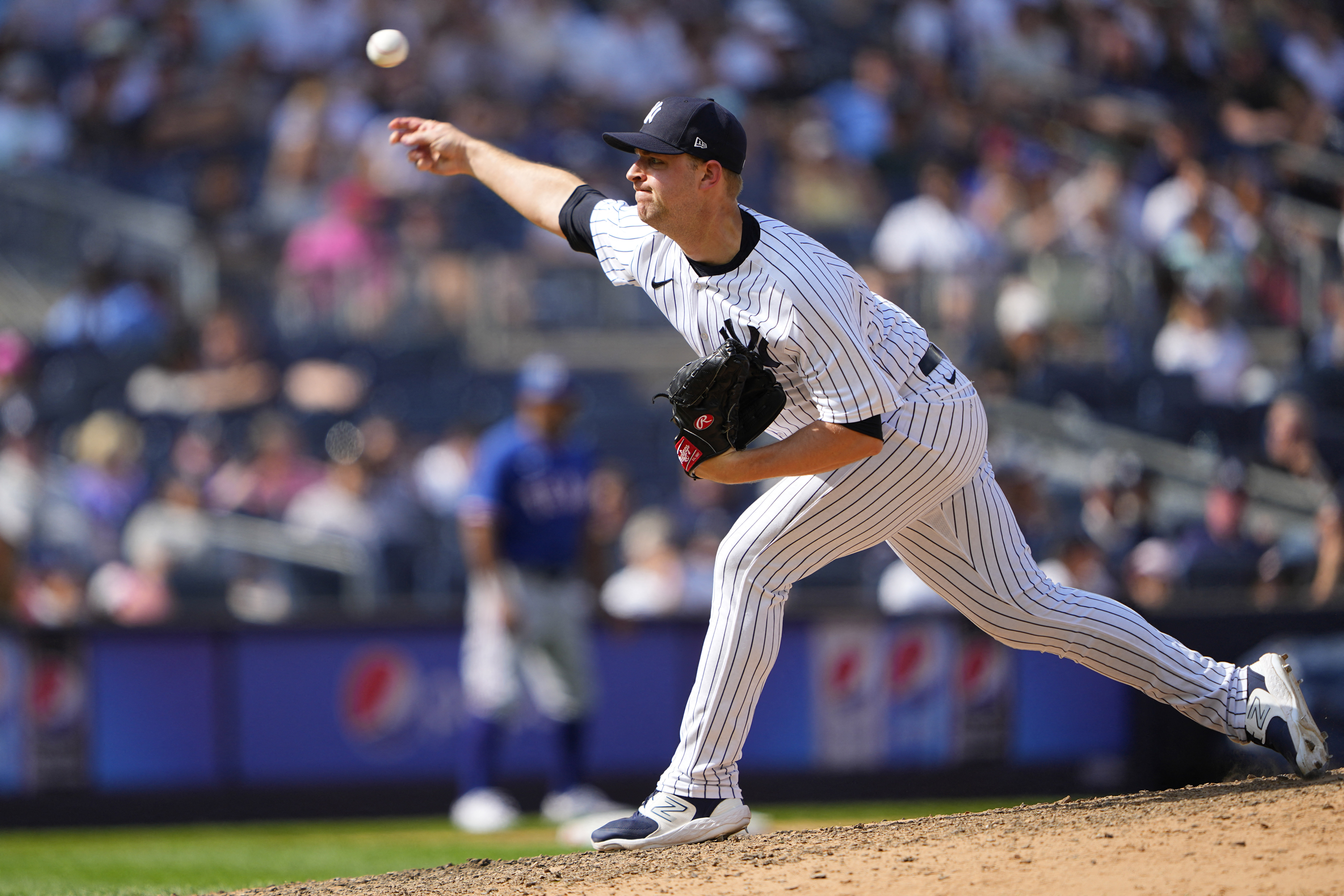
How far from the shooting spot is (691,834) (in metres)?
4.09

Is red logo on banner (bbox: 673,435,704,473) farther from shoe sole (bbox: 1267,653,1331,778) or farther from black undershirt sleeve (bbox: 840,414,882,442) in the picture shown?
shoe sole (bbox: 1267,653,1331,778)

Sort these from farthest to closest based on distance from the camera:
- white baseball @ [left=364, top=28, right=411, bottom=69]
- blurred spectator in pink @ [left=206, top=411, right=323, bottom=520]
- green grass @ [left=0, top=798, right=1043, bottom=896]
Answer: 1. blurred spectator in pink @ [left=206, top=411, right=323, bottom=520]
2. green grass @ [left=0, top=798, right=1043, bottom=896]
3. white baseball @ [left=364, top=28, right=411, bottom=69]

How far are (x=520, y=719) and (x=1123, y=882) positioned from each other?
530cm

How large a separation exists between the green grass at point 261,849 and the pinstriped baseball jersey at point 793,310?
1474 mm

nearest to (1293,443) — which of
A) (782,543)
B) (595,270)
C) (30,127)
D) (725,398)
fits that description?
(595,270)

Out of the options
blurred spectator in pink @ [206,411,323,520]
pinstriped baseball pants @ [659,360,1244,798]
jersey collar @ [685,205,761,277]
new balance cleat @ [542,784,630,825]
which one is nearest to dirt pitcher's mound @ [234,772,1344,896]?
pinstriped baseball pants @ [659,360,1244,798]

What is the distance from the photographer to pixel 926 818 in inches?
173

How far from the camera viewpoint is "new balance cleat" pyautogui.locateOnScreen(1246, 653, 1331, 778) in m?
4.25

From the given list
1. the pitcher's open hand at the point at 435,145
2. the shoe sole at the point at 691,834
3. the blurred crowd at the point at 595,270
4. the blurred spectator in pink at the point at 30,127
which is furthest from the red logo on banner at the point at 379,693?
the blurred spectator in pink at the point at 30,127

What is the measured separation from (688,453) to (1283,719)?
1800mm

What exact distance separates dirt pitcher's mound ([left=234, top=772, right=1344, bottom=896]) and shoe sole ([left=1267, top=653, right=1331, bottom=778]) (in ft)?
0.16

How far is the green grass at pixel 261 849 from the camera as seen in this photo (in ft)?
19.0

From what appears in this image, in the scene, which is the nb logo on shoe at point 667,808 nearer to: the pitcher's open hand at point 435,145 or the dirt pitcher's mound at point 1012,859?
the dirt pitcher's mound at point 1012,859

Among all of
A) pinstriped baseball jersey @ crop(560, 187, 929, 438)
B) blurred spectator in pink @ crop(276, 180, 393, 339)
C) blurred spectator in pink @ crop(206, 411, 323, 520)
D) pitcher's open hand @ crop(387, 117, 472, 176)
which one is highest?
blurred spectator in pink @ crop(276, 180, 393, 339)
